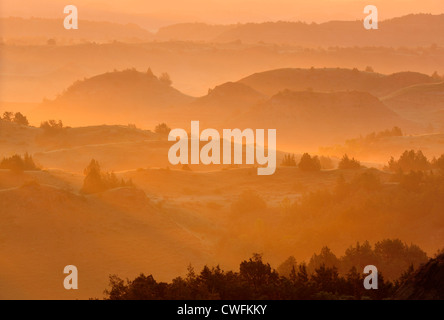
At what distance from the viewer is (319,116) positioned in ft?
239

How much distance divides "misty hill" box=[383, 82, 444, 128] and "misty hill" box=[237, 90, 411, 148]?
14.6ft

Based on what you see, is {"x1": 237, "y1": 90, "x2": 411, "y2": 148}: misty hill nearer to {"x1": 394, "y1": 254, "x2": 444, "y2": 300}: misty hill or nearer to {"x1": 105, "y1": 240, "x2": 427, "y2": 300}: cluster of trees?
{"x1": 105, "y1": 240, "x2": 427, "y2": 300}: cluster of trees

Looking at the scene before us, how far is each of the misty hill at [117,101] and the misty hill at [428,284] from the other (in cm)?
6895

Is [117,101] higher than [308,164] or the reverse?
higher

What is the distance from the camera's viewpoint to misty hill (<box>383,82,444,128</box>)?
7856 cm

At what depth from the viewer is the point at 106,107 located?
283ft

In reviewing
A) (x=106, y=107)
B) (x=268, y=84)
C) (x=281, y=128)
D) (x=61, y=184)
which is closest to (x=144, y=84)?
(x=106, y=107)

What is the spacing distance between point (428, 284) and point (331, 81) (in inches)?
3178

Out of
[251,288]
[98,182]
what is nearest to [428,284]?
[251,288]

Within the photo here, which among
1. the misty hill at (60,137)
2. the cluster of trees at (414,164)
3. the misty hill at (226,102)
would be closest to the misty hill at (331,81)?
the misty hill at (226,102)

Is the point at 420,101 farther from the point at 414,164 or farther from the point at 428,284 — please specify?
the point at 428,284

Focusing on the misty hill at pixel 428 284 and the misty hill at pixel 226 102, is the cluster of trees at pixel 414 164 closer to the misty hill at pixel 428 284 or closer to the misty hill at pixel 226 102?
the misty hill at pixel 428 284

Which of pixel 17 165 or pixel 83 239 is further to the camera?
pixel 17 165
